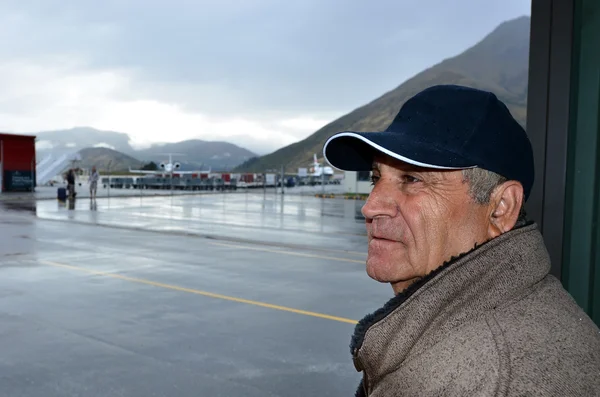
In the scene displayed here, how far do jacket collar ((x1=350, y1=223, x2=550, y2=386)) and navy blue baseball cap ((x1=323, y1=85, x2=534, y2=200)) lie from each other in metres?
0.18

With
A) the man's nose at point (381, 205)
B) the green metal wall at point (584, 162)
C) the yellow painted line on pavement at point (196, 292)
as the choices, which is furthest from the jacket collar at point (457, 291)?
the yellow painted line on pavement at point (196, 292)

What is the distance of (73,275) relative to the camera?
948cm

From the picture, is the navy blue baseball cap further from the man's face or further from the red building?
the red building

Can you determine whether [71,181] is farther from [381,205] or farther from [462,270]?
[462,270]

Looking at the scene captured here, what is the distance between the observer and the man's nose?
1.44 m

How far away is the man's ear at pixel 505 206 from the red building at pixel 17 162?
3397cm

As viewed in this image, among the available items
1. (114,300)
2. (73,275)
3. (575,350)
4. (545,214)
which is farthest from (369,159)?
(73,275)

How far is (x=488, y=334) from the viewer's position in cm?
108

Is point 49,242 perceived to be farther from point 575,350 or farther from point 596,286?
point 575,350

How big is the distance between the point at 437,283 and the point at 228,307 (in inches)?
260

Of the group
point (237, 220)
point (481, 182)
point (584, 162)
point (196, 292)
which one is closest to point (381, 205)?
point (481, 182)

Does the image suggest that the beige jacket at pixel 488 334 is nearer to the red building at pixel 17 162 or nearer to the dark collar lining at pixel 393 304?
the dark collar lining at pixel 393 304

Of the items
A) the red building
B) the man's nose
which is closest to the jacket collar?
the man's nose

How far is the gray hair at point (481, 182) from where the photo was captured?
4.40 ft
